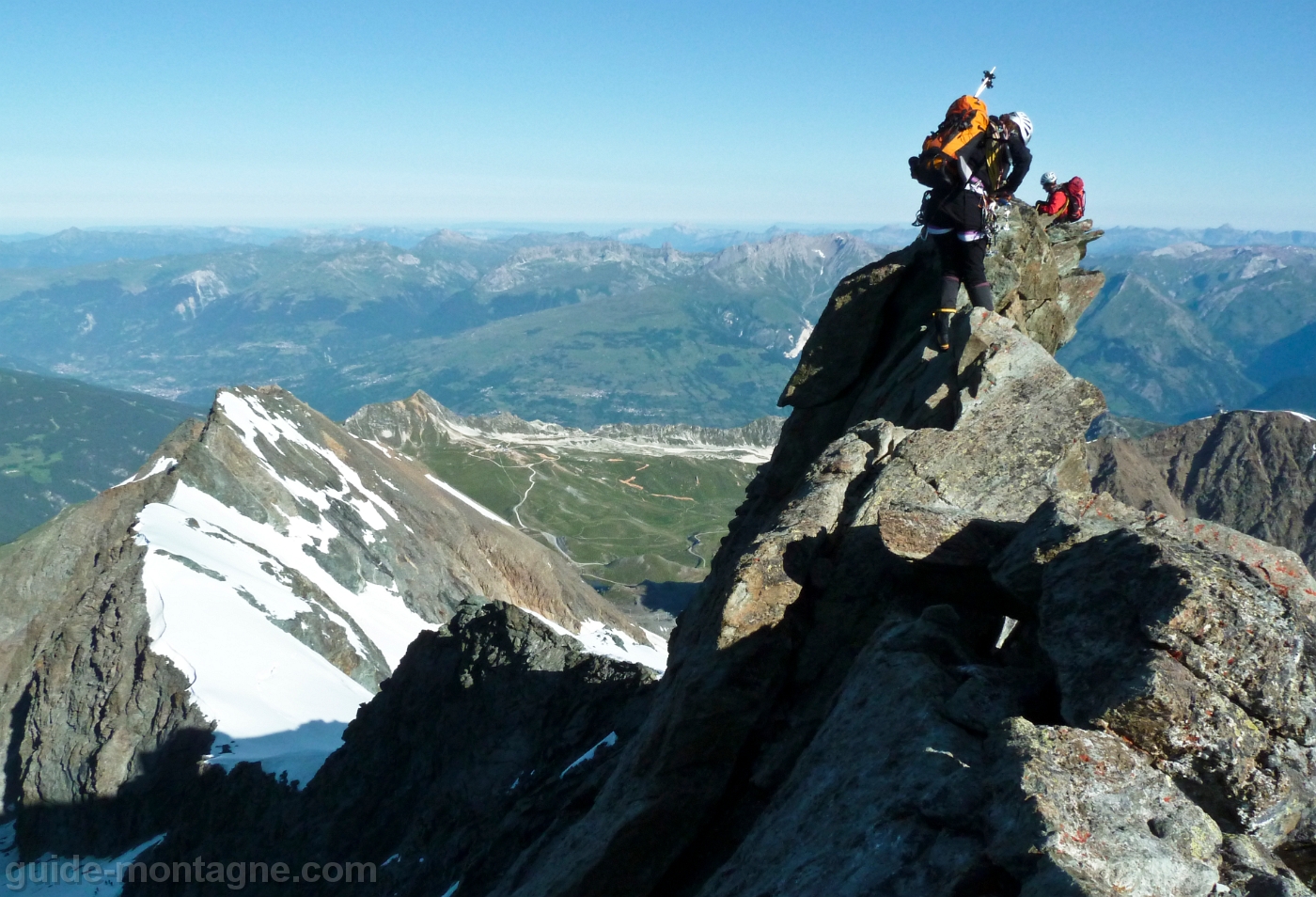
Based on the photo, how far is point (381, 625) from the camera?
69.4m

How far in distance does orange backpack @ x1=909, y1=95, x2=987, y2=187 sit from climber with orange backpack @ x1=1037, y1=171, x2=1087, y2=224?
8.29m

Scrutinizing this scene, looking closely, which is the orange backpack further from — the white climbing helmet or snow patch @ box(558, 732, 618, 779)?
snow patch @ box(558, 732, 618, 779)

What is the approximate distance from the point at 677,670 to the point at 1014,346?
11.1m

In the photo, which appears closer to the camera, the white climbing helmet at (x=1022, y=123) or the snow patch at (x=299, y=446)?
the white climbing helmet at (x=1022, y=123)

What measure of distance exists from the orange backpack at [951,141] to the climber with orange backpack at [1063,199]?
8286mm

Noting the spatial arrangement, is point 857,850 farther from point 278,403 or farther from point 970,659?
point 278,403

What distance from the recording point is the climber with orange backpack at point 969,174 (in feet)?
63.2

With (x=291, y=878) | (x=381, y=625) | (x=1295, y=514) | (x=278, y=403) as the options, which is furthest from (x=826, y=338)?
(x=1295, y=514)

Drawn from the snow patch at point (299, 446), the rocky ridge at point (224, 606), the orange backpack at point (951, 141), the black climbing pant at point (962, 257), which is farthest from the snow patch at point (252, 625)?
the orange backpack at point (951, 141)

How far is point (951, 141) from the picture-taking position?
63.1ft

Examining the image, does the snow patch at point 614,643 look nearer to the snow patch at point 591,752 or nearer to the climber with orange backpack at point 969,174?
the snow patch at point 591,752

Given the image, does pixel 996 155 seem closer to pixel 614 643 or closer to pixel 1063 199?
pixel 1063 199

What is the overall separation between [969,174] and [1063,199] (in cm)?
950

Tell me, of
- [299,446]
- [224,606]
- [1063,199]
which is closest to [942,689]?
[1063,199]
